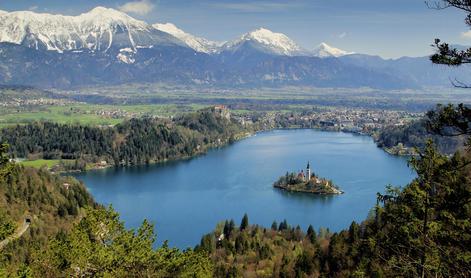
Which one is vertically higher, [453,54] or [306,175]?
[453,54]

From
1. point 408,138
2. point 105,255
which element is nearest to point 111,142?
point 408,138

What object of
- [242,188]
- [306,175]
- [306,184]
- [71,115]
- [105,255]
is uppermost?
[105,255]

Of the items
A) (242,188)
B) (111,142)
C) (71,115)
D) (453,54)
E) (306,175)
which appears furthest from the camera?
(71,115)

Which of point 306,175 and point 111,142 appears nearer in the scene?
point 306,175

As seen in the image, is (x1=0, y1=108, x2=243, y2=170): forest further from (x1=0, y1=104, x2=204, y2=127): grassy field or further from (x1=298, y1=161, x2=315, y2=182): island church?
(x1=298, y1=161, x2=315, y2=182): island church

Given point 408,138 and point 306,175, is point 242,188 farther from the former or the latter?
point 408,138

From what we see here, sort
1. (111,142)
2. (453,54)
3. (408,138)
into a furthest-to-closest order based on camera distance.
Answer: (408,138)
(111,142)
(453,54)

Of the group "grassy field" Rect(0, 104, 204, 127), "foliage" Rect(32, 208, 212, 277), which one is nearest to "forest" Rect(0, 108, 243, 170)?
"grassy field" Rect(0, 104, 204, 127)
